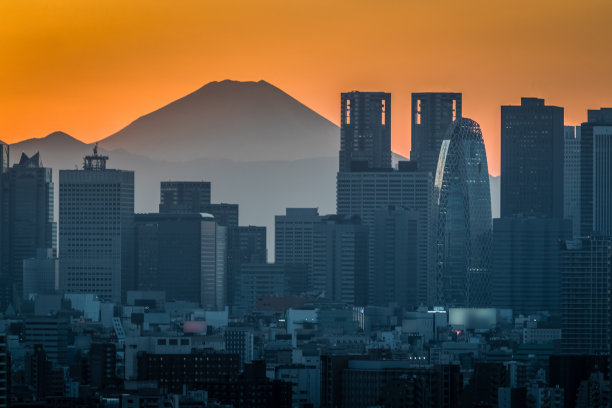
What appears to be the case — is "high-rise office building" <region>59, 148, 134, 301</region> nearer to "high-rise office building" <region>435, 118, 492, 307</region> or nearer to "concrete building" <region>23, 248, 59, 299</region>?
"concrete building" <region>23, 248, 59, 299</region>

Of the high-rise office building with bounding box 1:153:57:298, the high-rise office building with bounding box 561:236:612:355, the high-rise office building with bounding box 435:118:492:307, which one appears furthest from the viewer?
the high-rise office building with bounding box 1:153:57:298

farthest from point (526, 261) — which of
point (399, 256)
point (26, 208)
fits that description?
point (26, 208)

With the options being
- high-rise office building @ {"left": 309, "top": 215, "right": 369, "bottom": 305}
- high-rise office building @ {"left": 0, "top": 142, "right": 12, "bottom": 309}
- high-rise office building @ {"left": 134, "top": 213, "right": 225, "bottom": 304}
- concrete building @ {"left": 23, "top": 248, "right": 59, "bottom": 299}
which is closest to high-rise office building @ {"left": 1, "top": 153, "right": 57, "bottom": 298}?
high-rise office building @ {"left": 0, "top": 142, "right": 12, "bottom": 309}

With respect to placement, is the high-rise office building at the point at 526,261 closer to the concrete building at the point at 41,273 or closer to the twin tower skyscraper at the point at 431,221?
the twin tower skyscraper at the point at 431,221

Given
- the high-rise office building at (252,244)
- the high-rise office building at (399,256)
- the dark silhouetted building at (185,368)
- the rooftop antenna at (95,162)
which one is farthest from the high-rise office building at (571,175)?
the dark silhouetted building at (185,368)

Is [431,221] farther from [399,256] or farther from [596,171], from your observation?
[596,171]
